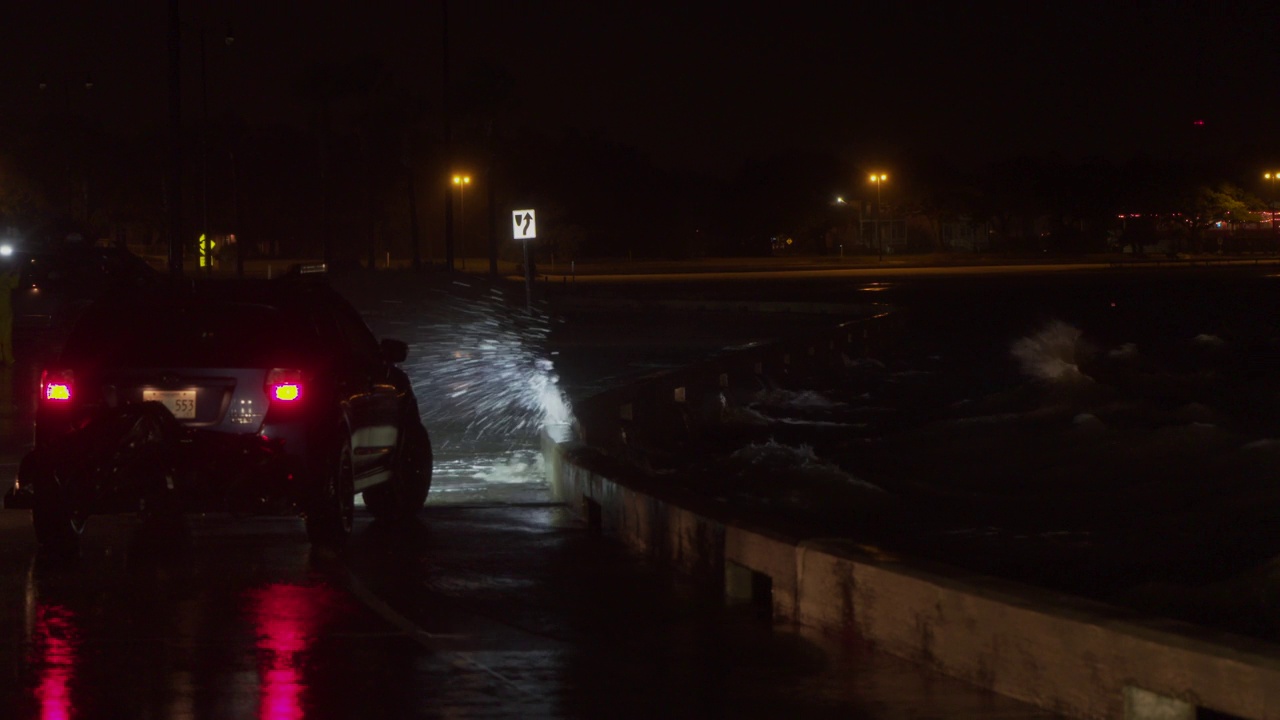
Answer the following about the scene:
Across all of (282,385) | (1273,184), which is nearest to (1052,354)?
(282,385)

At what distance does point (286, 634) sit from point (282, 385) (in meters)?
2.24

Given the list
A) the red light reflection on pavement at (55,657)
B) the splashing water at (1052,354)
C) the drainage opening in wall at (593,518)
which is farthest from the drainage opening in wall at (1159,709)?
the splashing water at (1052,354)

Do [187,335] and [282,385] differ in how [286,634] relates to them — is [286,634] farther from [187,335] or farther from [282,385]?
[187,335]

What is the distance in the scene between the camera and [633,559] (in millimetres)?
10883

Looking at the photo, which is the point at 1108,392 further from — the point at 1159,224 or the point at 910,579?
the point at 1159,224

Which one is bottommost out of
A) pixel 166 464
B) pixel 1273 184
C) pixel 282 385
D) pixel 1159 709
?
pixel 1159 709

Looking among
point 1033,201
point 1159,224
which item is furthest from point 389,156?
point 1159,224

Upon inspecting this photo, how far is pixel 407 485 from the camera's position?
41.0 feet

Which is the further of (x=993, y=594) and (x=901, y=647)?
(x=901, y=647)

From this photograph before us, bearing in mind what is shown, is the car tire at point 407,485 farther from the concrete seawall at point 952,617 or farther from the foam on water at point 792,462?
the foam on water at point 792,462

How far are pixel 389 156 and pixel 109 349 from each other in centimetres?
10291

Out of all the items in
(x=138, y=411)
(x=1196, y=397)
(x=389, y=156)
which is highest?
(x=389, y=156)

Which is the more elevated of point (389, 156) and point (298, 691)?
point (389, 156)

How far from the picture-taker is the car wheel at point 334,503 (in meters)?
10.5
